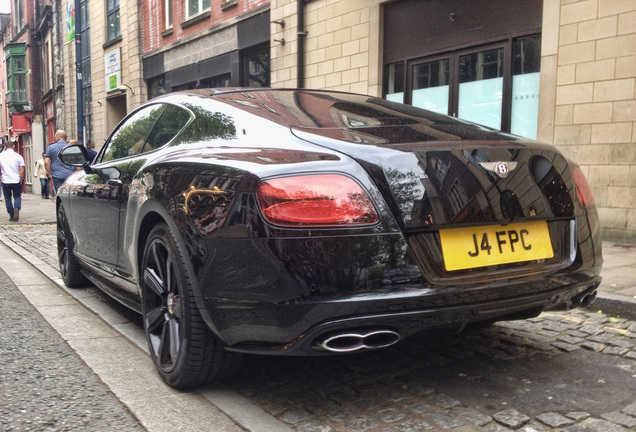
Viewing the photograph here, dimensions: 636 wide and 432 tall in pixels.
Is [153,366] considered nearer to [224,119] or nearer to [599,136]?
[224,119]

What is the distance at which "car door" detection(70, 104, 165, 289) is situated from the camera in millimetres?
3676

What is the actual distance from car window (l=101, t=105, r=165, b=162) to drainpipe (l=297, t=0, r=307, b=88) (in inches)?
341

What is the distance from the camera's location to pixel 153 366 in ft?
10.6

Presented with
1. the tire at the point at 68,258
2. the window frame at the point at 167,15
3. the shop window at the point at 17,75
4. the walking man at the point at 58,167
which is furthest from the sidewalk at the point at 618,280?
the shop window at the point at 17,75

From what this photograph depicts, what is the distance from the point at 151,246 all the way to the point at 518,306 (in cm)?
170

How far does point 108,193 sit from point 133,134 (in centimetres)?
50

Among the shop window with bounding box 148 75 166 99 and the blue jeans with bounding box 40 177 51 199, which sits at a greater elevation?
the shop window with bounding box 148 75 166 99

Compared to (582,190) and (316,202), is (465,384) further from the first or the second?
(316,202)

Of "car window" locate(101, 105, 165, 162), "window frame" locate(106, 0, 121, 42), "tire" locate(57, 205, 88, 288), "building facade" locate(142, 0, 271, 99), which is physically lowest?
"tire" locate(57, 205, 88, 288)

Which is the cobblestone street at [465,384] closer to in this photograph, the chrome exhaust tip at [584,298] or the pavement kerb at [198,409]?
the pavement kerb at [198,409]

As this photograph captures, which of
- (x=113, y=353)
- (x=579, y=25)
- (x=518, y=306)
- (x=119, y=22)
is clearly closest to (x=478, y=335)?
(x=518, y=306)

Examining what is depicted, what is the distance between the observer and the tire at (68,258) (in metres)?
5.07

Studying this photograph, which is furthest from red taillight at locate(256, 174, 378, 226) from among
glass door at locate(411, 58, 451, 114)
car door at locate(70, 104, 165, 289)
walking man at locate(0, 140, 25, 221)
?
walking man at locate(0, 140, 25, 221)

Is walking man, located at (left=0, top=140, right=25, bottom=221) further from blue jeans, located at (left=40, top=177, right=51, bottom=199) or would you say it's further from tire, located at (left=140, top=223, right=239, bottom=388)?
tire, located at (left=140, top=223, right=239, bottom=388)
